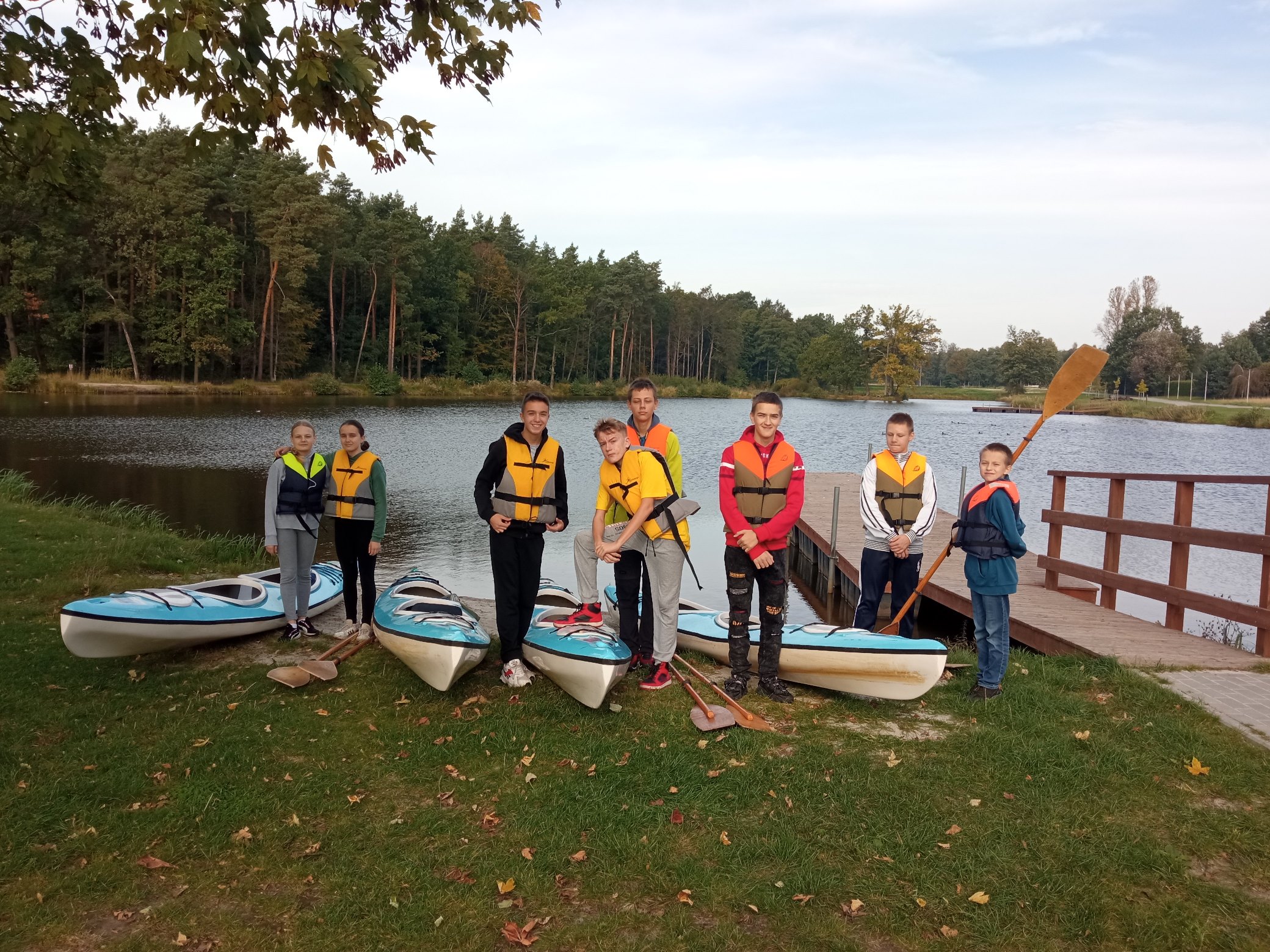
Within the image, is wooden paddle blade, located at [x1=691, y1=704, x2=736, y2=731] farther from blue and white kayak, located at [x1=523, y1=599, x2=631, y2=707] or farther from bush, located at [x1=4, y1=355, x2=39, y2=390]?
bush, located at [x1=4, y1=355, x2=39, y2=390]

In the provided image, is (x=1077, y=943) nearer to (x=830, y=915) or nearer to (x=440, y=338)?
(x=830, y=915)

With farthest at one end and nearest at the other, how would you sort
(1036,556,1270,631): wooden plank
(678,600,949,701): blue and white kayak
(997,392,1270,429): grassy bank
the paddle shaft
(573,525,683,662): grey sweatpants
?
(997,392,1270,429): grassy bank, (1036,556,1270,631): wooden plank, (573,525,683,662): grey sweatpants, (678,600,949,701): blue and white kayak, the paddle shaft

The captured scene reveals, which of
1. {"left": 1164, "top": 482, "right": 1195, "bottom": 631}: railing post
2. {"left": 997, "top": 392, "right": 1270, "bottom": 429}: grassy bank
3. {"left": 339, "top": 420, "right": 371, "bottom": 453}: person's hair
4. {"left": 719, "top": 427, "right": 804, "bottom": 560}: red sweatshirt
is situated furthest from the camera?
{"left": 997, "top": 392, "right": 1270, "bottom": 429}: grassy bank

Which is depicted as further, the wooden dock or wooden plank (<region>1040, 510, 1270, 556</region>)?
wooden plank (<region>1040, 510, 1270, 556</region>)

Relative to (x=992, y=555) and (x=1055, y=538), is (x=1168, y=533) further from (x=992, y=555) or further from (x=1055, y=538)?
(x=992, y=555)

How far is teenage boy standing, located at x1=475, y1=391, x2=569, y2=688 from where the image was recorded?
5.46 meters

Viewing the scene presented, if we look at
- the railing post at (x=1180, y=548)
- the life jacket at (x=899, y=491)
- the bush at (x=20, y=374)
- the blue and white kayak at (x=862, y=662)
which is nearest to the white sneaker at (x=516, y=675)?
the blue and white kayak at (x=862, y=662)

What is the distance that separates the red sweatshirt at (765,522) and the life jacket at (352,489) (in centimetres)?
299

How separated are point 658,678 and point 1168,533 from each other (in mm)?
4817

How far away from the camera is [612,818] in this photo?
4000mm

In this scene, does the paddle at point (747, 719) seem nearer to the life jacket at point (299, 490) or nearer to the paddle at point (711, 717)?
the paddle at point (711, 717)

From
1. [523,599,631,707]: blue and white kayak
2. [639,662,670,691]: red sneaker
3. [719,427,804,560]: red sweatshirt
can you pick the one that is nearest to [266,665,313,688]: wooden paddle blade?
[523,599,631,707]: blue and white kayak

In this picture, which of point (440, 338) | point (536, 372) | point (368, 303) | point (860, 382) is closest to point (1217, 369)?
point (860, 382)

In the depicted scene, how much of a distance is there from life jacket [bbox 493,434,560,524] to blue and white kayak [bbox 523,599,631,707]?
0.77 m
